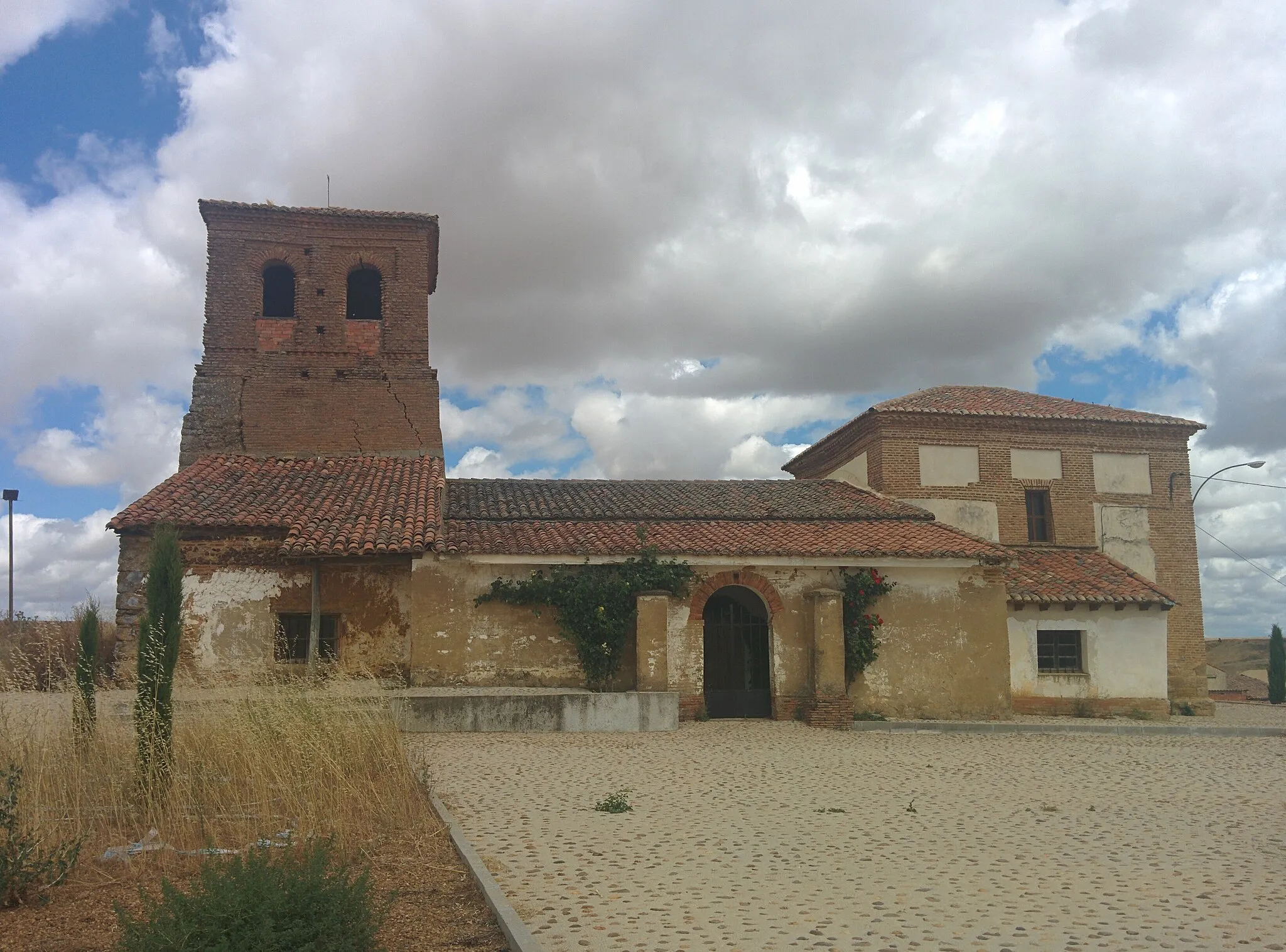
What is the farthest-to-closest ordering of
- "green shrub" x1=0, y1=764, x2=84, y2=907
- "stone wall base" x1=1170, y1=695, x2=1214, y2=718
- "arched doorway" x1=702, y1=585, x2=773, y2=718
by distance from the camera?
"stone wall base" x1=1170, y1=695, x2=1214, y2=718 → "arched doorway" x1=702, y1=585, x2=773, y2=718 → "green shrub" x1=0, y1=764, x2=84, y2=907

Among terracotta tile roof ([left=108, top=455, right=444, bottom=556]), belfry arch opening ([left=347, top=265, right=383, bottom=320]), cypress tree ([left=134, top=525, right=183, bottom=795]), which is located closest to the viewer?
cypress tree ([left=134, top=525, right=183, bottom=795])

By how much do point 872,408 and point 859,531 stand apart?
15.0ft

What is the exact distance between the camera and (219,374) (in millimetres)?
20141

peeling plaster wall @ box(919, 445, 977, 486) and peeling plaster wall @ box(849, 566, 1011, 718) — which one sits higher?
peeling plaster wall @ box(919, 445, 977, 486)

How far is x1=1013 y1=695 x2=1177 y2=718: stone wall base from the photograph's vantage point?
63.2ft

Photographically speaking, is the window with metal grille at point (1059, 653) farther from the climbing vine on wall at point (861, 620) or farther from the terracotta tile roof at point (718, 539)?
the climbing vine on wall at point (861, 620)

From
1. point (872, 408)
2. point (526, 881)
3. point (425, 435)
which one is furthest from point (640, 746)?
point (872, 408)

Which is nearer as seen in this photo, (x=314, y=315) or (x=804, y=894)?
(x=804, y=894)

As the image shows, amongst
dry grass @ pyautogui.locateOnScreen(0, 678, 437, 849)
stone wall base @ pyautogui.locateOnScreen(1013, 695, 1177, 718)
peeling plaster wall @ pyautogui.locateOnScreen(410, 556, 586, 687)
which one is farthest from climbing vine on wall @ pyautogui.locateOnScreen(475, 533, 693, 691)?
stone wall base @ pyautogui.locateOnScreen(1013, 695, 1177, 718)

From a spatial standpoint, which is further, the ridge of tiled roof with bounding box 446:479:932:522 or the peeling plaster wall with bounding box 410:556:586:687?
the ridge of tiled roof with bounding box 446:479:932:522

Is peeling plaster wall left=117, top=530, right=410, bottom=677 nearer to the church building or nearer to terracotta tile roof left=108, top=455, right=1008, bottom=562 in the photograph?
the church building

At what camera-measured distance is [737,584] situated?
1672 centimetres

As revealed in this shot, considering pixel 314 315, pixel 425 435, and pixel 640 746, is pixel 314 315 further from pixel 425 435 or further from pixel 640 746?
pixel 640 746

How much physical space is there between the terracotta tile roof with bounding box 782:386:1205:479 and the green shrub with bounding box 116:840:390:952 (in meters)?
18.7
